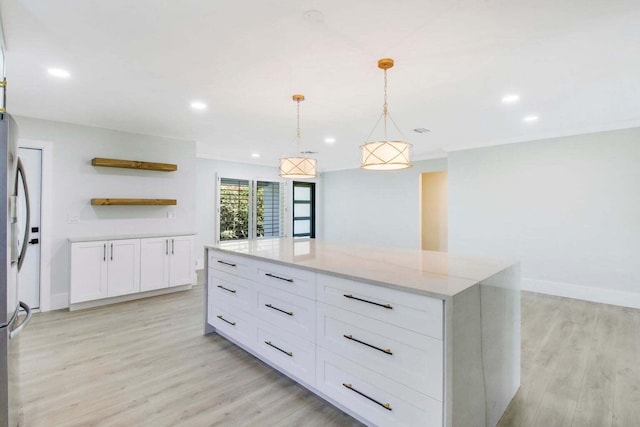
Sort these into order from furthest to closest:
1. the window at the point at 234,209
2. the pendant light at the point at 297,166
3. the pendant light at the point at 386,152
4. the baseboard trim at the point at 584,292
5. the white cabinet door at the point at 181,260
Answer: the window at the point at 234,209 → the white cabinet door at the point at 181,260 → the baseboard trim at the point at 584,292 → the pendant light at the point at 297,166 → the pendant light at the point at 386,152

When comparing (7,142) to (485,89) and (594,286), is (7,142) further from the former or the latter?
(594,286)

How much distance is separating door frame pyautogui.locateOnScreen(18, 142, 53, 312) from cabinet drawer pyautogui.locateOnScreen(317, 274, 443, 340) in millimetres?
3904

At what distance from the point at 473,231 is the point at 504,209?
0.61 metres

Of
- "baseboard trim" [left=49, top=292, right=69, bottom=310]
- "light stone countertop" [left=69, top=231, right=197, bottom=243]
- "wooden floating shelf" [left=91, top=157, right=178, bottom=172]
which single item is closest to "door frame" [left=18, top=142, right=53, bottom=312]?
"baseboard trim" [left=49, top=292, right=69, bottom=310]

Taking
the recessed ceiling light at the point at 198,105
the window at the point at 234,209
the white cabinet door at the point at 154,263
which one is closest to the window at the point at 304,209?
the window at the point at 234,209

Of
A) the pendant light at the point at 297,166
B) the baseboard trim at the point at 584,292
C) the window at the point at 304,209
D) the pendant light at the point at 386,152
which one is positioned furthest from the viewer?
the window at the point at 304,209

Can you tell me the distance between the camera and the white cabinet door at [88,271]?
3.83 meters

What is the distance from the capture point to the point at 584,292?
14.4ft

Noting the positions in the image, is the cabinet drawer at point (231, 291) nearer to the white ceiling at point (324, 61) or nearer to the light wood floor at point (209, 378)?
the light wood floor at point (209, 378)

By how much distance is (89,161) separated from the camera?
13.9ft

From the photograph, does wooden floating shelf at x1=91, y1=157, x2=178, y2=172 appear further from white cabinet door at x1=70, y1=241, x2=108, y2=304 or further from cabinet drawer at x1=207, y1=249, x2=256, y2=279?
cabinet drawer at x1=207, y1=249, x2=256, y2=279

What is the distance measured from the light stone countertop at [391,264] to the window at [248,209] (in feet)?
13.1

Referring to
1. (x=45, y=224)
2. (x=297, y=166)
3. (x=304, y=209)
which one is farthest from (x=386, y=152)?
(x=304, y=209)

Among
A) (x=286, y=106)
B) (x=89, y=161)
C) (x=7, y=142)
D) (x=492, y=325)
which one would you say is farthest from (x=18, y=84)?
(x=492, y=325)
